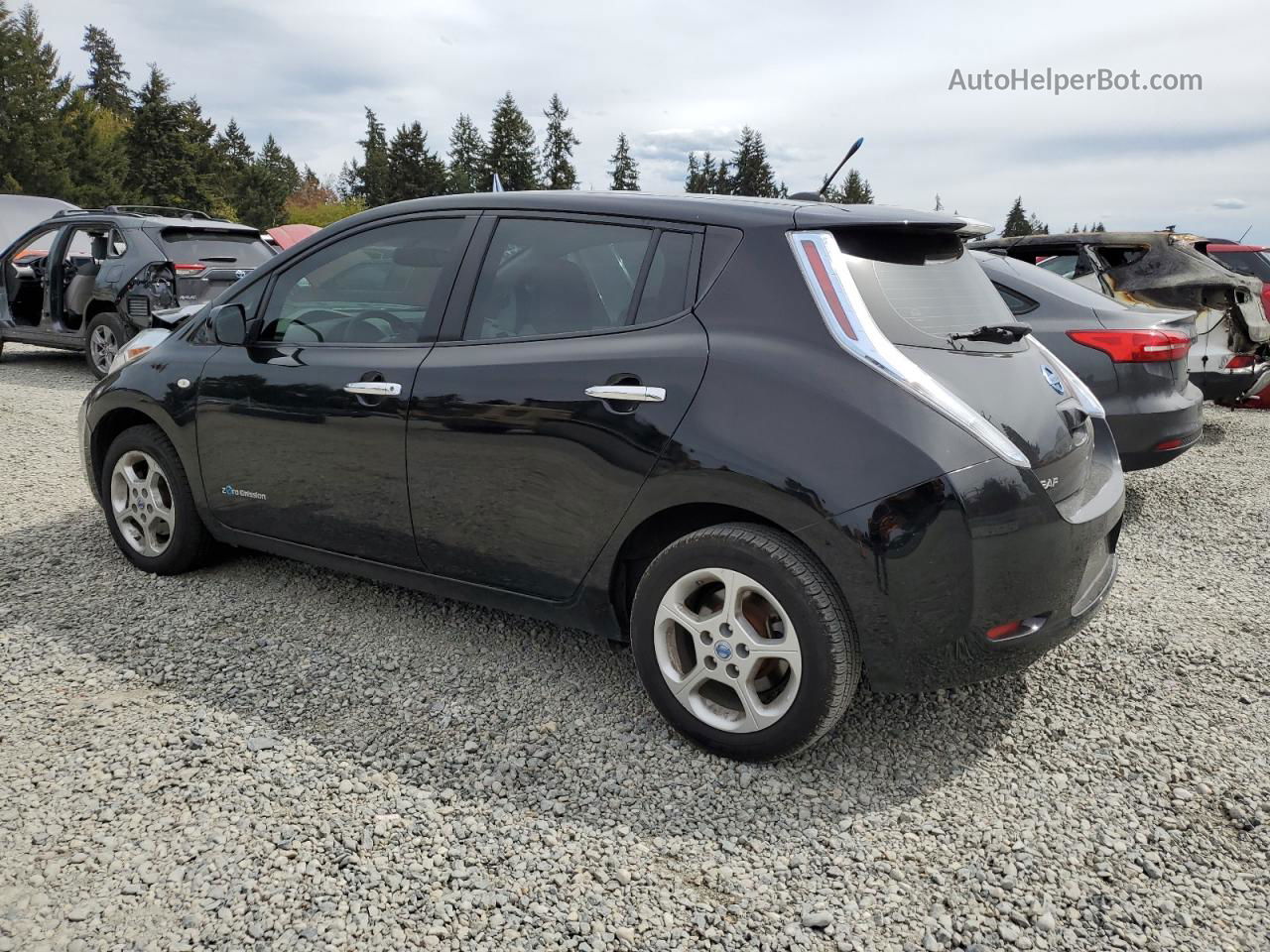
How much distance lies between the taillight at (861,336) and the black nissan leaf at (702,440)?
0.01 metres

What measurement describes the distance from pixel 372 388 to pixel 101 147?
59129 millimetres

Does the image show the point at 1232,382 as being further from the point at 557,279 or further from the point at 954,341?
the point at 557,279

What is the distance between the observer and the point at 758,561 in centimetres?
262

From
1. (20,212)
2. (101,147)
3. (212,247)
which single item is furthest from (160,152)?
(212,247)

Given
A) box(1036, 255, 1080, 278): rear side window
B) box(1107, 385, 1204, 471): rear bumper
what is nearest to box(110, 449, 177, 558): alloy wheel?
box(1107, 385, 1204, 471): rear bumper

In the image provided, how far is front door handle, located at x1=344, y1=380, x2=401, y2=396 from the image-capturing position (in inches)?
131

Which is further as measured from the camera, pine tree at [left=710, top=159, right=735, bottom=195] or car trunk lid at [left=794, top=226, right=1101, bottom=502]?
pine tree at [left=710, top=159, right=735, bottom=195]

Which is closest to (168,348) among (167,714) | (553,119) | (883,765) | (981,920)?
(167,714)

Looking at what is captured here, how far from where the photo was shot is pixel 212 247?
9.89 metres

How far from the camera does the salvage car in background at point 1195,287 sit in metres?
7.25

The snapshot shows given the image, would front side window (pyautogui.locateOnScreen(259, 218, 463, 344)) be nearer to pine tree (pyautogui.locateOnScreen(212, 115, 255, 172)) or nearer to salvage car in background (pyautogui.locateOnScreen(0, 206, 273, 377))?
salvage car in background (pyautogui.locateOnScreen(0, 206, 273, 377))

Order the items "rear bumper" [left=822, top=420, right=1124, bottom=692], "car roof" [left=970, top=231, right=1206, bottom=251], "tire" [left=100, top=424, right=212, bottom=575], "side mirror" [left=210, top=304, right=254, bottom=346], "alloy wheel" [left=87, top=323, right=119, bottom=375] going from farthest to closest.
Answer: "alloy wheel" [left=87, top=323, right=119, bottom=375] → "car roof" [left=970, top=231, right=1206, bottom=251] → "tire" [left=100, top=424, right=212, bottom=575] → "side mirror" [left=210, top=304, right=254, bottom=346] → "rear bumper" [left=822, top=420, right=1124, bottom=692]

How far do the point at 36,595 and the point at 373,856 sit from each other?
2532 millimetres

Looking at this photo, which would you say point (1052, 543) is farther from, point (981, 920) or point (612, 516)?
point (612, 516)
